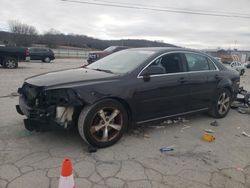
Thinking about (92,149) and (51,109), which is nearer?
(51,109)

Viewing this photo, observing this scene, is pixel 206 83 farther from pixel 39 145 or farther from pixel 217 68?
pixel 39 145

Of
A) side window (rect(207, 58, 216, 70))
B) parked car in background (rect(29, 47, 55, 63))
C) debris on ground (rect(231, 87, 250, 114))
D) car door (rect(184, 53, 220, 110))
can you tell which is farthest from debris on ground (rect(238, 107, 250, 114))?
parked car in background (rect(29, 47, 55, 63))

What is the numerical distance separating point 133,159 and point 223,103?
3233 millimetres

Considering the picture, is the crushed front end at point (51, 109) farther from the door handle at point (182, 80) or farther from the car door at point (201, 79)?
the car door at point (201, 79)

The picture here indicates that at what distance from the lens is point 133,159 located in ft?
11.8

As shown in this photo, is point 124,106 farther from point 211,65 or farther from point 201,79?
point 211,65

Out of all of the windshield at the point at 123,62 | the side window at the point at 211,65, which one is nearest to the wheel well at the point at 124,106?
the windshield at the point at 123,62

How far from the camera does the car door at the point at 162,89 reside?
13.9ft

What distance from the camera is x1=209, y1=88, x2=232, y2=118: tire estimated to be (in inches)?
223

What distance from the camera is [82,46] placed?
56.4 m

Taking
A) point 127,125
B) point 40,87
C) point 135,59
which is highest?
point 135,59

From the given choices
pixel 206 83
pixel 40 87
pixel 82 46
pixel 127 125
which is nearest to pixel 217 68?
pixel 206 83

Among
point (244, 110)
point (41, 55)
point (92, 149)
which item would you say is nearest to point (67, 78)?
point (92, 149)

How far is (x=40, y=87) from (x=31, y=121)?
0.51 metres
